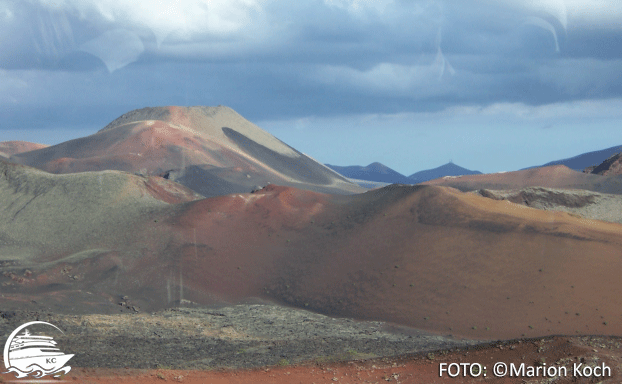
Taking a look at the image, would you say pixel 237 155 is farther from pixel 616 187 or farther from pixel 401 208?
pixel 401 208

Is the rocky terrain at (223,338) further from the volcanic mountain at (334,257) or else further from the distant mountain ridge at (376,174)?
the distant mountain ridge at (376,174)

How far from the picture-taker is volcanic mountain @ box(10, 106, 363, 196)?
80125mm

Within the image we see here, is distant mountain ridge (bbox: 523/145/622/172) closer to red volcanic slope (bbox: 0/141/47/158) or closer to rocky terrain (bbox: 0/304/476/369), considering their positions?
red volcanic slope (bbox: 0/141/47/158)

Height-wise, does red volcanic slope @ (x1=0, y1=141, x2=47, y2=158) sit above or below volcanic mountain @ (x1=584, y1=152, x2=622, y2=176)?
above

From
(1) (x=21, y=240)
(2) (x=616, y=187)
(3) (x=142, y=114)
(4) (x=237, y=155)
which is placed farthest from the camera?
(3) (x=142, y=114)

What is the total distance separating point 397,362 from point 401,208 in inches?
851

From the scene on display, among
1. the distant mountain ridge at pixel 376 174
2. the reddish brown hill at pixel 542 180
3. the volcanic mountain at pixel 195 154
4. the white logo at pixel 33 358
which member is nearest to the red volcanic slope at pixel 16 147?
the volcanic mountain at pixel 195 154

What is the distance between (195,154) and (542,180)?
47.9 m

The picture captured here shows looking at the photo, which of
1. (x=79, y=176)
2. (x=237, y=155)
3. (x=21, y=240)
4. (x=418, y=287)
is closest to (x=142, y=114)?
(x=237, y=155)

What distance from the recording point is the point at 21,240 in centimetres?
4038

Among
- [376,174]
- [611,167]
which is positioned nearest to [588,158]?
[376,174]

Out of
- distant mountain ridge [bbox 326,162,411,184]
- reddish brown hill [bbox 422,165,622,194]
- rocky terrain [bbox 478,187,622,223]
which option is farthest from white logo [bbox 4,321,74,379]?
distant mountain ridge [bbox 326,162,411,184]

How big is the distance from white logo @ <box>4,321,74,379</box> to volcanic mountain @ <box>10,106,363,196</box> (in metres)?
56.4

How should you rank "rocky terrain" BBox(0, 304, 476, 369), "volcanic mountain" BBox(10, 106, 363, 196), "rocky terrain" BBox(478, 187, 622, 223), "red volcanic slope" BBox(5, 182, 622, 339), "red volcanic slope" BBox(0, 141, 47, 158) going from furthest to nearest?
"red volcanic slope" BBox(0, 141, 47, 158)
"volcanic mountain" BBox(10, 106, 363, 196)
"rocky terrain" BBox(478, 187, 622, 223)
"red volcanic slope" BBox(5, 182, 622, 339)
"rocky terrain" BBox(0, 304, 476, 369)
